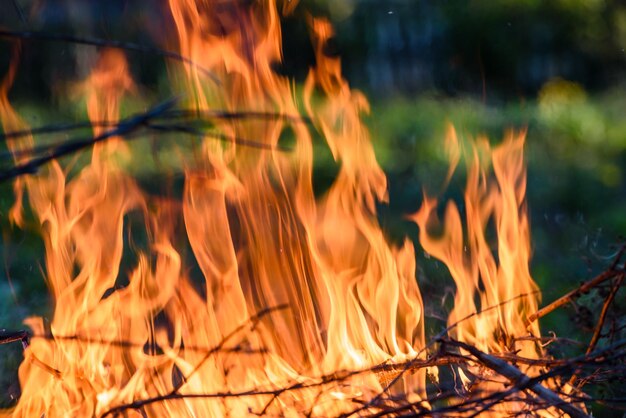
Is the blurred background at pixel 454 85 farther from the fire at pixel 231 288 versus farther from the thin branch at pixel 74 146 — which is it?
the thin branch at pixel 74 146

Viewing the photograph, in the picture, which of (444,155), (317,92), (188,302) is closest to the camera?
(188,302)

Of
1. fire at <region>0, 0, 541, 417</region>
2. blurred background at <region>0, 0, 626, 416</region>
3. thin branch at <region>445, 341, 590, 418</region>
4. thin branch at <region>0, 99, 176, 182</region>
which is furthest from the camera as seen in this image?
blurred background at <region>0, 0, 626, 416</region>

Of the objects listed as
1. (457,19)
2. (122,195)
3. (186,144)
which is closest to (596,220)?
(457,19)

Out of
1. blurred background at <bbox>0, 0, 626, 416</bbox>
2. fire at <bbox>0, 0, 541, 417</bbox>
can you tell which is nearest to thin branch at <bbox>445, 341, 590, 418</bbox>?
fire at <bbox>0, 0, 541, 417</bbox>

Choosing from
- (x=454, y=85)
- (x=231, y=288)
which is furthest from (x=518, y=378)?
(x=454, y=85)

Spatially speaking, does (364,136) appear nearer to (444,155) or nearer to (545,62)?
(444,155)

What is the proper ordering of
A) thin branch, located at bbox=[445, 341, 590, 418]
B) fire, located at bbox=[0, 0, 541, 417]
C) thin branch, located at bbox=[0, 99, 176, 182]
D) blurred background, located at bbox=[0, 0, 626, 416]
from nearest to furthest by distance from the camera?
thin branch, located at bbox=[0, 99, 176, 182]
thin branch, located at bbox=[445, 341, 590, 418]
fire, located at bbox=[0, 0, 541, 417]
blurred background, located at bbox=[0, 0, 626, 416]

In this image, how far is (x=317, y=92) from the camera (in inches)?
154

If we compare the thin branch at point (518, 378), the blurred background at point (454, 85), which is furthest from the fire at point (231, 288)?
the blurred background at point (454, 85)

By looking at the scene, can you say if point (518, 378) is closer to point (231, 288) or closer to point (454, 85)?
point (231, 288)

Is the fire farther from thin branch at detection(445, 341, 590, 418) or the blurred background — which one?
the blurred background

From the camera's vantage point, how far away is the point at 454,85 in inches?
178

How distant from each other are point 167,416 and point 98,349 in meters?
0.27

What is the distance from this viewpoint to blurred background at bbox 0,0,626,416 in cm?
392
